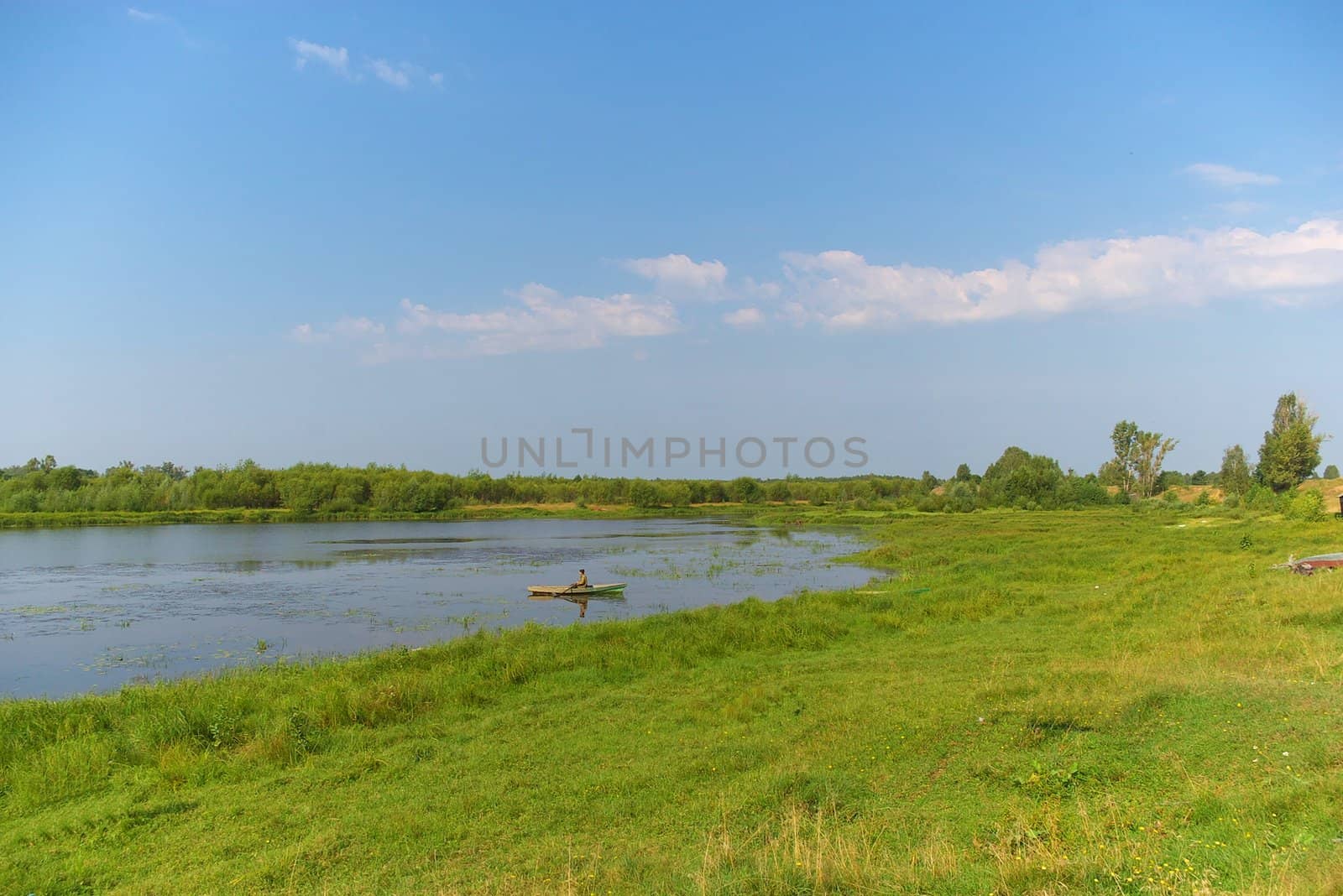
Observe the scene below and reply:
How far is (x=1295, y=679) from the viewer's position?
8.16 meters

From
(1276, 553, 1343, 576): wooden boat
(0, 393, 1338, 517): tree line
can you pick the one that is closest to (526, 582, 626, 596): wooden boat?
(1276, 553, 1343, 576): wooden boat

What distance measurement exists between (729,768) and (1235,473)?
268 feet

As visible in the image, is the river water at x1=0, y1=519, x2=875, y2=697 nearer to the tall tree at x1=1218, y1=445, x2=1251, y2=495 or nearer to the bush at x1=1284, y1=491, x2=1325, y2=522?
the bush at x1=1284, y1=491, x2=1325, y2=522

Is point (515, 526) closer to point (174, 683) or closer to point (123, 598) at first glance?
point (123, 598)

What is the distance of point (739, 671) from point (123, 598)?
2437 cm

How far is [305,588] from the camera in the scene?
28281mm

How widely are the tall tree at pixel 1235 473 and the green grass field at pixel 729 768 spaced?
220 ft

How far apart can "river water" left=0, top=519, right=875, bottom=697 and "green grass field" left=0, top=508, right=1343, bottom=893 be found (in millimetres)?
5750

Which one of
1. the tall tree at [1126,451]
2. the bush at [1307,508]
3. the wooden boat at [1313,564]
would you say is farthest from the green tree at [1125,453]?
the wooden boat at [1313,564]

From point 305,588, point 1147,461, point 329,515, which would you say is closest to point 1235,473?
point 1147,461

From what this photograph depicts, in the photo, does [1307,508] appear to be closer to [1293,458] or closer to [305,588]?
[1293,458]

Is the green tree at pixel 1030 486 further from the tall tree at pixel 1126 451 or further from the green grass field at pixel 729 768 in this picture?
the green grass field at pixel 729 768

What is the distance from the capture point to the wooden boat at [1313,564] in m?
17.4

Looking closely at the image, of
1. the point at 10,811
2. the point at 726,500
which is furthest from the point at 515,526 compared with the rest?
the point at 10,811
